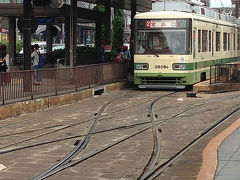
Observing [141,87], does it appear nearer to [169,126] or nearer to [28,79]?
[28,79]

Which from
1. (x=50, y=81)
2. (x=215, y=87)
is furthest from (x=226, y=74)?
(x=50, y=81)

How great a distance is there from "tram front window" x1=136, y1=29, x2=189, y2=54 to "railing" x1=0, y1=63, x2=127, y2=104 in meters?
1.80

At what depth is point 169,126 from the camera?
12.3 meters

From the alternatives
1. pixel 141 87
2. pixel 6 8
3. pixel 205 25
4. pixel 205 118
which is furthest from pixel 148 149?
pixel 6 8

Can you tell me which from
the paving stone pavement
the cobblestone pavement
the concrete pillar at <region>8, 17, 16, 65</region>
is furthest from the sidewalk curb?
the concrete pillar at <region>8, 17, 16, 65</region>

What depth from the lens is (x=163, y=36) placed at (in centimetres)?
2122

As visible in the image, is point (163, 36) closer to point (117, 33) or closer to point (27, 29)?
point (27, 29)

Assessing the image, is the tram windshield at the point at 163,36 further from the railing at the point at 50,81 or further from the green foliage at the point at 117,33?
the green foliage at the point at 117,33

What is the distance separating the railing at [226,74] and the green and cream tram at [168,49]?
865 mm

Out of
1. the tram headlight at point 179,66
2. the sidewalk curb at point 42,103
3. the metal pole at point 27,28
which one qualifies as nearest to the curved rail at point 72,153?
the sidewalk curb at point 42,103

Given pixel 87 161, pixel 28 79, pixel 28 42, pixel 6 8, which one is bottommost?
pixel 87 161

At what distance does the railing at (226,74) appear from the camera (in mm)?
21531

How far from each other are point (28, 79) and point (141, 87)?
745cm

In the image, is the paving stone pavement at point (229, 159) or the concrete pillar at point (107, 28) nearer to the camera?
the paving stone pavement at point (229, 159)
